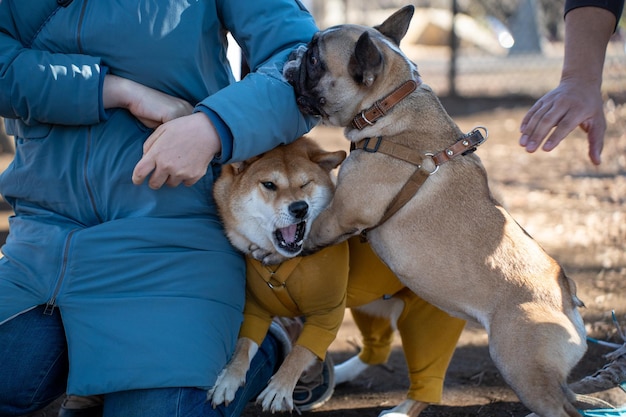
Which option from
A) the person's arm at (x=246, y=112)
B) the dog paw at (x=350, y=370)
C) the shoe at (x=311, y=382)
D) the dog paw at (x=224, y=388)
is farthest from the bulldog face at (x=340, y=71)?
the dog paw at (x=350, y=370)

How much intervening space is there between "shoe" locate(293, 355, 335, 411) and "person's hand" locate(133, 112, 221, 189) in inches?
44.4

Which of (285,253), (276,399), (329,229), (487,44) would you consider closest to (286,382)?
(276,399)

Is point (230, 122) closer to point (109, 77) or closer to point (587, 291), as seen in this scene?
point (109, 77)

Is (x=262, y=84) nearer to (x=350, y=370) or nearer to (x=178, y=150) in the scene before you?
(x=178, y=150)

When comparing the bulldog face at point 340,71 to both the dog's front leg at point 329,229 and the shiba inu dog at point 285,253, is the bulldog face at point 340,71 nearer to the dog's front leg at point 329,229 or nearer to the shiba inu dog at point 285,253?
the shiba inu dog at point 285,253

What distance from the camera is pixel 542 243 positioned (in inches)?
196

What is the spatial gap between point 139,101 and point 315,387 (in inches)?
55.5

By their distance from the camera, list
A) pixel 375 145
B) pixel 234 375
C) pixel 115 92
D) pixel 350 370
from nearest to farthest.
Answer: pixel 115 92, pixel 234 375, pixel 375 145, pixel 350 370

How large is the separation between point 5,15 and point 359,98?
4.09 ft

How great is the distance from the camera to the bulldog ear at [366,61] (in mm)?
2672

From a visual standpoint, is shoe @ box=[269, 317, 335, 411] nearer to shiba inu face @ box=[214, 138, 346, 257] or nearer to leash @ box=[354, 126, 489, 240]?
shiba inu face @ box=[214, 138, 346, 257]

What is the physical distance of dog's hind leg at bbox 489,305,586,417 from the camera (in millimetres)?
2383

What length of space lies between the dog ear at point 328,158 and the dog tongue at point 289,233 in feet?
0.84

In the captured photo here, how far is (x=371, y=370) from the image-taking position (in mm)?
3516
